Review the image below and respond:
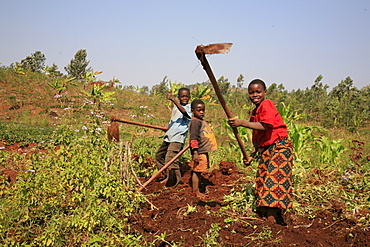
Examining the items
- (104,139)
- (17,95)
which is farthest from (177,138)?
(17,95)

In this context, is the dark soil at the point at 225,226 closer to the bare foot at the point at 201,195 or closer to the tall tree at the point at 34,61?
the bare foot at the point at 201,195

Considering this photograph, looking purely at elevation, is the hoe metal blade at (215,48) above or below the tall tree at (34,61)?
below

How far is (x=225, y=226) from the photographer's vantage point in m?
2.65

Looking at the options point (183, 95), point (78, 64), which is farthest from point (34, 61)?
point (183, 95)

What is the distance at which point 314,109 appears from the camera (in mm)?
18016

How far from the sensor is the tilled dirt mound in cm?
242

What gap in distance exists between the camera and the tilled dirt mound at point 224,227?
7.94ft

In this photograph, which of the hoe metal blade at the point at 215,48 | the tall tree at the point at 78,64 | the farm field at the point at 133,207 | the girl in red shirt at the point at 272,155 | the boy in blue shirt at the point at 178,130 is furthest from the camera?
the tall tree at the point at 78,64

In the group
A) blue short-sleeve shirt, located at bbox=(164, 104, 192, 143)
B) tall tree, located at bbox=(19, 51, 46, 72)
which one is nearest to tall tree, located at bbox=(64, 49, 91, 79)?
tall tree, located at bbox=(19, 51, 46, 72)

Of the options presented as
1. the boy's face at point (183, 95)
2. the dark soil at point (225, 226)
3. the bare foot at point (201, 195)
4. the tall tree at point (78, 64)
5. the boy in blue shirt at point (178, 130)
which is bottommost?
the dark soil at point (225, 226)

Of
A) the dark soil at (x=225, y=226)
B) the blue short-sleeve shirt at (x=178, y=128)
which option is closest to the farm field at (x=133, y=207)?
the dark soil at (x=225, y=226)

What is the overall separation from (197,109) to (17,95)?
586 inches

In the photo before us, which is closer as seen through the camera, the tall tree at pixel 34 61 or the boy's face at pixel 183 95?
the boy's face at pixel 183 95

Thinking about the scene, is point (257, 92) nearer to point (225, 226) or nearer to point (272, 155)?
point (272, 155)
